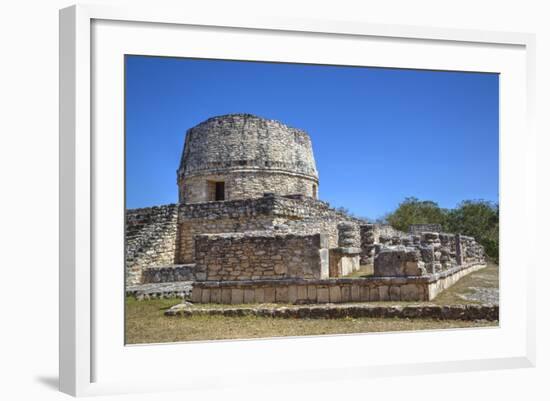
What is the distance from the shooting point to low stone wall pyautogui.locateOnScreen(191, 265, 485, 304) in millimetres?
8766

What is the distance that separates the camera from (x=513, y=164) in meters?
7.66

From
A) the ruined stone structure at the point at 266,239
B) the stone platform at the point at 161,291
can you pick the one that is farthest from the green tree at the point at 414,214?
the stone platform at the point at 161,291

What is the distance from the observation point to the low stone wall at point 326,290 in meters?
8.77

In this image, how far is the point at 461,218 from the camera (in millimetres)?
24859

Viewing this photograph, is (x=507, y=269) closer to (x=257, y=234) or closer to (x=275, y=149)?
(x=257, y=234)

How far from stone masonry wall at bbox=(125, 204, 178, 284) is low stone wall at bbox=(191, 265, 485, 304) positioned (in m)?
5.78

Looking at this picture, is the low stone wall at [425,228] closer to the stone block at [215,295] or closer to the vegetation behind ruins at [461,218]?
the vegetation behind ruins at [461,218]

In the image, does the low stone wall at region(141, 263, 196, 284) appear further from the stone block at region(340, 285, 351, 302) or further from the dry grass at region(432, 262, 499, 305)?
the dry grass at region(432, 262, 499, 305)

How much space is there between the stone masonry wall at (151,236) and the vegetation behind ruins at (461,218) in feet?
30.8

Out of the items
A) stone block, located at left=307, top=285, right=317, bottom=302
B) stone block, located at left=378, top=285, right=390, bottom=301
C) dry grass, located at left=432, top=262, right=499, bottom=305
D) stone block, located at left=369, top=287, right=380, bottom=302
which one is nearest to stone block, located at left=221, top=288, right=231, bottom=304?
stone block, located at left=307, top=285, right=317, bottom=302

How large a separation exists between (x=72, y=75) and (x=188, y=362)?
348 cm

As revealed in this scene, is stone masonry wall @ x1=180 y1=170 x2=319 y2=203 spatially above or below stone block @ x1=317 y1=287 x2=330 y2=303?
above

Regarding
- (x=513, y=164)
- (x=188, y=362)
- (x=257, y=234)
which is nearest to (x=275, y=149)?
(x=257, y=234)

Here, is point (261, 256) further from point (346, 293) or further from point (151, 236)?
point (151, 236)
